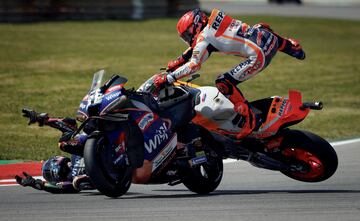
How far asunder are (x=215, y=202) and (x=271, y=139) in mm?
1300

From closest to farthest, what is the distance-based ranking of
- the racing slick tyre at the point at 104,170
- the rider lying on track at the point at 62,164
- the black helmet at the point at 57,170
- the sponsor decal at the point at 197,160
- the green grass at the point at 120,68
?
the racing slick tyre at the point at 104,170 < the rider lying on track at the point at 62,164 < the black helmet at the point at 57,170 < the sponsor decal at the point at 197,160 < the green grass at the point at 120,68

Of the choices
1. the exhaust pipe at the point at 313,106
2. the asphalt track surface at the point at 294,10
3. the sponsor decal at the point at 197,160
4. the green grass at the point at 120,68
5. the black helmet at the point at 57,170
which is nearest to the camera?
the black helmet at the point at 57,170

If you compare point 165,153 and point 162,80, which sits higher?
point 162,80

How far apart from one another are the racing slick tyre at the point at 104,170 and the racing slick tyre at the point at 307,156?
5.99 feet

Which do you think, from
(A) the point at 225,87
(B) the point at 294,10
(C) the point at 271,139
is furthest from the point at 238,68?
(B) the point at 294,10

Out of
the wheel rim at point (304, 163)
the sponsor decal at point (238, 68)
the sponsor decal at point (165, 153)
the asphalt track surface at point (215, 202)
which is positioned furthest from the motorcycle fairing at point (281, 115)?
the sponsor decal at point (165, 153)

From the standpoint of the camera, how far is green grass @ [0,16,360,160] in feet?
46.6

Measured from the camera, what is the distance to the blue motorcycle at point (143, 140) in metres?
8.09

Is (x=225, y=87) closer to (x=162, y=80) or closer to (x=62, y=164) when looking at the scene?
(x=162, y=80)

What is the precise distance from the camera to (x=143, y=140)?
844cm

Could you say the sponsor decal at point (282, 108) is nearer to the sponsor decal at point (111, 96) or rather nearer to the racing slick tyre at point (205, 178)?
the racing slick tyre at point (205, 178)

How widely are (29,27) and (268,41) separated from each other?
1901cm

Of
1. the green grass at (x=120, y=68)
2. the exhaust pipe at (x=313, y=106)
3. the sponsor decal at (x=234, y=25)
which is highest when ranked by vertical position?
the sponsor decal at (x=234, y=25)

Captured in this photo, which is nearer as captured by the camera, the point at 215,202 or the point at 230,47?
the point at 215,202
